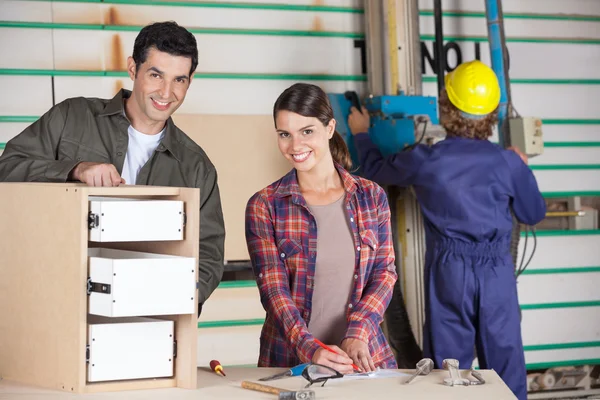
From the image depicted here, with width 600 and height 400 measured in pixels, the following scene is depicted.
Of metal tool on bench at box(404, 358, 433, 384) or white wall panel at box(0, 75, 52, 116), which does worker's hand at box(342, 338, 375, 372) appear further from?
white wall panel at box(0, 75, 52, 116)

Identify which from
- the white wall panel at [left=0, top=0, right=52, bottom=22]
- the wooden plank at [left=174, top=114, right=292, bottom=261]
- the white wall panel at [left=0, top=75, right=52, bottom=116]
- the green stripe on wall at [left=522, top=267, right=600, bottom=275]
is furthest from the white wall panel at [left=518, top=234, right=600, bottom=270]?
the white wall panel at [left=0, top=0, right=52, bottom=22]

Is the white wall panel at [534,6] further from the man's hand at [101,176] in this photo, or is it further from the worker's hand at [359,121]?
the man's hand at [101,176]

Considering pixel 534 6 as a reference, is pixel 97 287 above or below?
below

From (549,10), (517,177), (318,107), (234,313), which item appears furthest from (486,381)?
(549,10)

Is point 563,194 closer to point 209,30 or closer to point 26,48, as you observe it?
Answer: point 209,30

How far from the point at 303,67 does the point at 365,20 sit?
0.43 metres

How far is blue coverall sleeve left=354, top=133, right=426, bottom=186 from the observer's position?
4137mm

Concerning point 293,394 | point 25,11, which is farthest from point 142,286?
point 25,11

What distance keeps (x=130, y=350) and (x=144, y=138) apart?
83 cm

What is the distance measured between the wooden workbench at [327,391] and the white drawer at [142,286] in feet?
0.74

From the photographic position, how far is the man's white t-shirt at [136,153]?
9.32 ft

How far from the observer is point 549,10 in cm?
512

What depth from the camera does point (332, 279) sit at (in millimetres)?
2812

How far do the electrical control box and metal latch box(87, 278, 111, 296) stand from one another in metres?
2.97
